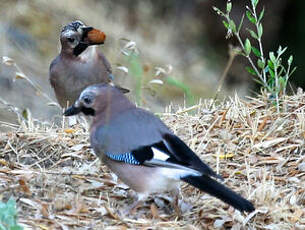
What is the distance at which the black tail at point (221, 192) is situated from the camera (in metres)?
4.33

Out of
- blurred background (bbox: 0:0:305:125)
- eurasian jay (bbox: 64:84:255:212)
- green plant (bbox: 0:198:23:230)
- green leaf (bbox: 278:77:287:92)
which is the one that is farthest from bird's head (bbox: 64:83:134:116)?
blurred background (bbox: 0:0:305:125)

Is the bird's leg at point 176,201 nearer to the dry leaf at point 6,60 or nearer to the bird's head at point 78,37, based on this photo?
the bird's head at point 78,37

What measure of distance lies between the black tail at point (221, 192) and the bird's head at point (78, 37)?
2.35m

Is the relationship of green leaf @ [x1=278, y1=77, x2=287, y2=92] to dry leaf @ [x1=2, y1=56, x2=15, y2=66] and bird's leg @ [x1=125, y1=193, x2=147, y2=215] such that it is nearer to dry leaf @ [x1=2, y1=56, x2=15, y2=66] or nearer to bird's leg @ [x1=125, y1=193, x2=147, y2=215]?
bird's leg @ [x1=125, y1=193, x2=147, y2=215]

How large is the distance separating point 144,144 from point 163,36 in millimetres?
9730

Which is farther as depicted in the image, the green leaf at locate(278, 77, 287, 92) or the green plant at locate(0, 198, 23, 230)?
the green leaf at locate(278, 77, 287, 92)

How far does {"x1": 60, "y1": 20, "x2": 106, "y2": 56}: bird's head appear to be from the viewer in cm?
660

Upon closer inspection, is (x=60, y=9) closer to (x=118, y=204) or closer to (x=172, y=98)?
(x=172, y=98)

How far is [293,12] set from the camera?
13.9 m

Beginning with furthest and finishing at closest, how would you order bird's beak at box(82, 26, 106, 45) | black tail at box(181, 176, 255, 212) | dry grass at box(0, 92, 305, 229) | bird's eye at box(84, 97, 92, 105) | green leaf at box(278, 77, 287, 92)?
bird's beak at box(82, 26, 106, 45)
green leaf at box(278, 77, 287, 92)
bird's eye at box(84, 97, 92, 105)
dry grass at box(0, 92, 305, 229)
black tail at box(181, 176, 255, 212)

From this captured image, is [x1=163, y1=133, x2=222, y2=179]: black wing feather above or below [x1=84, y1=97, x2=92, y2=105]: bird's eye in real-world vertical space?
below

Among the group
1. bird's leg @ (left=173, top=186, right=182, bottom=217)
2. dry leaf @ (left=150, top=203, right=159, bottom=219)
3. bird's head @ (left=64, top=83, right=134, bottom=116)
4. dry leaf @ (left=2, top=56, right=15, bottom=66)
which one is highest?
dry leaf @ (left=2, top=56, right=15, bottom=66)

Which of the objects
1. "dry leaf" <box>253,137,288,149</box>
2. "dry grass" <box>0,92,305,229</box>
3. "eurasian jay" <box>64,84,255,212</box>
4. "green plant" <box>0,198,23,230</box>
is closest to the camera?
"green plant" <box>0,198,23,230</box>

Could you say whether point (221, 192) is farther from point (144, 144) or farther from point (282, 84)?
point (282, 84)
